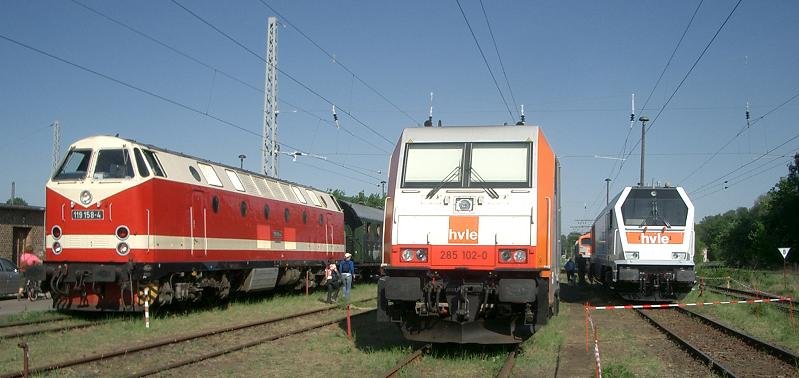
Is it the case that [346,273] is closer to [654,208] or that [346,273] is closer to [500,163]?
[654,208]

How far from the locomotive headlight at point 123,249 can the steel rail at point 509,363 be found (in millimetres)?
7741

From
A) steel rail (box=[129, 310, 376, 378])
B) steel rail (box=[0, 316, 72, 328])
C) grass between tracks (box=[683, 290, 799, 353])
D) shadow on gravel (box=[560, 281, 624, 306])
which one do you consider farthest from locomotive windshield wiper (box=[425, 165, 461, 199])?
shadow on gravel (box=[560, 281, 624, 306])

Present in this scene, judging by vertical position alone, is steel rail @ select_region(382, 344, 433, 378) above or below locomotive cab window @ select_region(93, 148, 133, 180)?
below

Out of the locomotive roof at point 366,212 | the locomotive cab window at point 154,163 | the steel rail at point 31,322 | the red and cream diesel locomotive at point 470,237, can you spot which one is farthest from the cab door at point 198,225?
the locomotive roof at point 366,212

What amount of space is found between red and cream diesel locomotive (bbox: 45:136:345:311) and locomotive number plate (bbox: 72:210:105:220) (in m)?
0.02

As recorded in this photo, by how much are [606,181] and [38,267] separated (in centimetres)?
4841

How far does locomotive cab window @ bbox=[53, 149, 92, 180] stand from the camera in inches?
580

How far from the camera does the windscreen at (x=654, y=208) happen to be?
19.4 metres

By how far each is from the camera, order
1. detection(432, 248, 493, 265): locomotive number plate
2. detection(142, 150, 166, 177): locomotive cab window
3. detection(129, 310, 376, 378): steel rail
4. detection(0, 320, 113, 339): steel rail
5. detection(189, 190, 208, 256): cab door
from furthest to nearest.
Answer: detection(189, 190, 208, 256): cab door < detection(142, 150, 166, 177): locomotive cab window < detection(0, 320, 113, 339): steel rail < detection(432, 248, 493, 265): locomotive number plate < detection(129, 310, 376, 378): steel rail

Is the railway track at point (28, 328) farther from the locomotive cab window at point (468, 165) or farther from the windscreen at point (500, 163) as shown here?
the windscreen at point (500, 163)

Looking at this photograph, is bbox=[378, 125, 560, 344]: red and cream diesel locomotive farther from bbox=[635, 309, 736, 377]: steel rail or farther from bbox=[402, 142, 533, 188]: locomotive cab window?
bbox=[635, 309, 736, 377]: steel rail

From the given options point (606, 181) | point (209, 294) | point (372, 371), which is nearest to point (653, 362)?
point (372, 371)

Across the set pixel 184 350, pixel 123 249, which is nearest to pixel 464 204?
pixel 184 350

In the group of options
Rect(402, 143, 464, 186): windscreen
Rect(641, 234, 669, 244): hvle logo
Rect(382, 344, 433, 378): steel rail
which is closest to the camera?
Rect(382, 344, 433, 378): steel rail
